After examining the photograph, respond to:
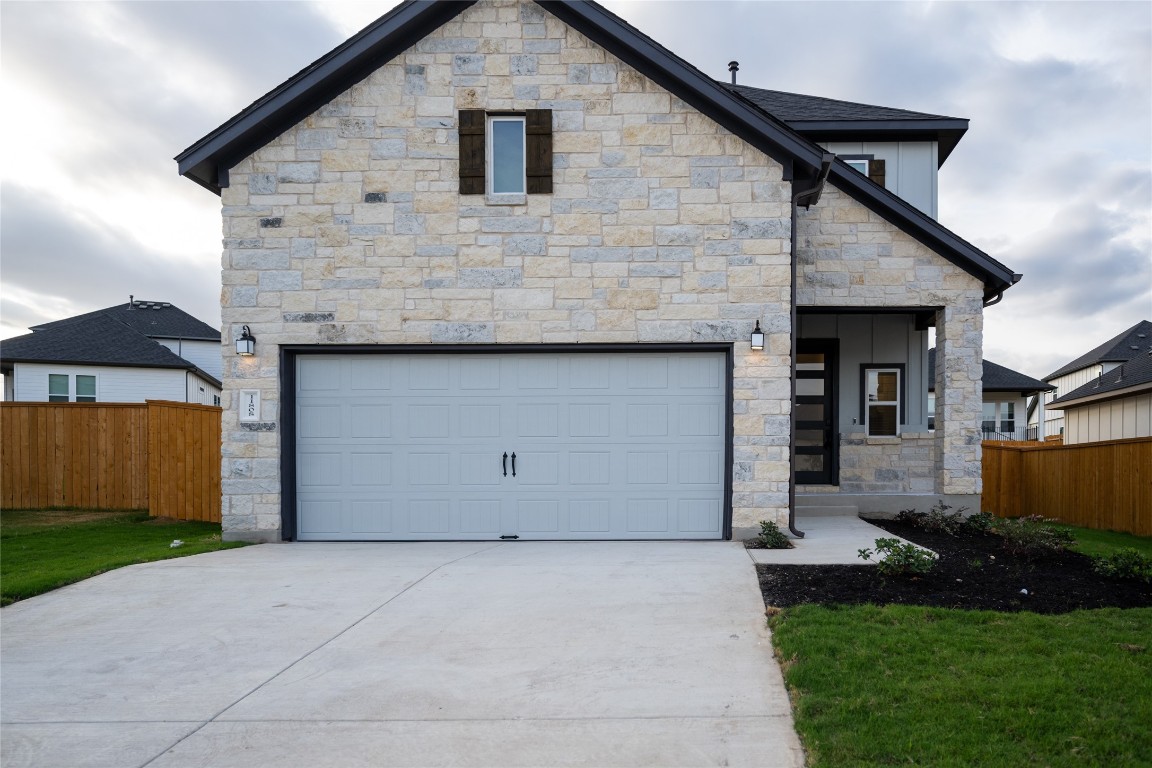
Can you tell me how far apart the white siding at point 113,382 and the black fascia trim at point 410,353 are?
62.0ft

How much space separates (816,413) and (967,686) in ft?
32.3

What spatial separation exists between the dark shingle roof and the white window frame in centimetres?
2140

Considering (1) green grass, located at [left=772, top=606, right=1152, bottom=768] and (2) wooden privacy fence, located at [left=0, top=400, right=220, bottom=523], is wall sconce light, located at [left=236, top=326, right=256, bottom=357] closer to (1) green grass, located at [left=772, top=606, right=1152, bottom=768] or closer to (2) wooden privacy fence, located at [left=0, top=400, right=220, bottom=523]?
(2) wooden privacy fence, located at [left=0, top=400, right=220, bottom=523]

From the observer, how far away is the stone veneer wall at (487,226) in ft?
31.7

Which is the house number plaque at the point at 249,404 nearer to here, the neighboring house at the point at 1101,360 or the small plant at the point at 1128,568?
the small plant at the point at 1128,568

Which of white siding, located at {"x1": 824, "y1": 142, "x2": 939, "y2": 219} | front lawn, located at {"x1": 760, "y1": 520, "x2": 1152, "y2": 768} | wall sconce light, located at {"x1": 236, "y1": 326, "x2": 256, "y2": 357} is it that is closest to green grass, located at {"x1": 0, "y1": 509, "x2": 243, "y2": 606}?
wall sconce light, located at {"x1": 236, "y1": 326, "x2": 256, "y2": 357}

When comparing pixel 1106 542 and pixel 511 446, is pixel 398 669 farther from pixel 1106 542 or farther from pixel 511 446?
pixel 1106 542

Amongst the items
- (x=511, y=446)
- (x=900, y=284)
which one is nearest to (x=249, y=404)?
(x=511, y=446)

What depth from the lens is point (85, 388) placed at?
2564 centimetres

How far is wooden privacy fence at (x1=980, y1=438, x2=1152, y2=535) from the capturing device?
1244 centimetres

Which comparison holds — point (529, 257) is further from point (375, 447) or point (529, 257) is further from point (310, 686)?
point (310, 686)

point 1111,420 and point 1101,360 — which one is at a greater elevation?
point 1101,360

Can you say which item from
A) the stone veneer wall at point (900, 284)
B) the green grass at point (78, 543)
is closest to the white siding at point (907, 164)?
the stone veneer wall at point (900, 284)

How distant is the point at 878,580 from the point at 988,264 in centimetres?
658
